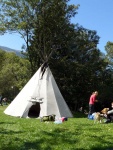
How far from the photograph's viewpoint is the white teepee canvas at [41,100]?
19266 mm

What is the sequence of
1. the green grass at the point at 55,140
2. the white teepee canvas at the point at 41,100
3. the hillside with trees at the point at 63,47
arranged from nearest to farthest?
the green grass at the point at 55,140
the white teepee canvas at the point at 41,100
the hillside with trees at the point at 63,47

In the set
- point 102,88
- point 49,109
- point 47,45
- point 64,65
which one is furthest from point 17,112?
point 102,88

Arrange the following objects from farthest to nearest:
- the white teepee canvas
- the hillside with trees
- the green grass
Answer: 1. the hillside with trees
2. the white teepee canvas
3. the green grass

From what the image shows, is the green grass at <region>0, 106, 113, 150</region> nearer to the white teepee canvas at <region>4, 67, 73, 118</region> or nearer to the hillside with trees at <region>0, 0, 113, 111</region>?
the white teepee canvas at <region>4, 67, 73, 118</region>

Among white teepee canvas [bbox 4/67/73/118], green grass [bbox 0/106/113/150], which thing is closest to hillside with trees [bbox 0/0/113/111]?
white teepee canvas [bbox 4/67/73/118]

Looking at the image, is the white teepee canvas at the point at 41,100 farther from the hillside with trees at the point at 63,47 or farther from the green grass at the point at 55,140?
the green grass at the point at 55,140

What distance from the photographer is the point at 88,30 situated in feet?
122

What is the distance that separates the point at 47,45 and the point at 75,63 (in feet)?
24.1

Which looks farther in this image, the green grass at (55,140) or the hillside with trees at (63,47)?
the hillside with trees at (63,47)

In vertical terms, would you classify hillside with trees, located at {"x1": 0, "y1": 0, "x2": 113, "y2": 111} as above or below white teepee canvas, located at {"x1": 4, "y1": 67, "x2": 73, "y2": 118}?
above

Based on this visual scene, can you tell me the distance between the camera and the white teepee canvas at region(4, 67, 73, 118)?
1927 cm

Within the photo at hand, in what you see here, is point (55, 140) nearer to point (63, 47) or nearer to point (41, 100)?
point (41, 100)

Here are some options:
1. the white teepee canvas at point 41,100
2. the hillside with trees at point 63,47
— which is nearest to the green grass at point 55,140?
the white teepee canvas at point 41,100

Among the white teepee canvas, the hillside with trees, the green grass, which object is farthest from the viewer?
the hillside with trees
